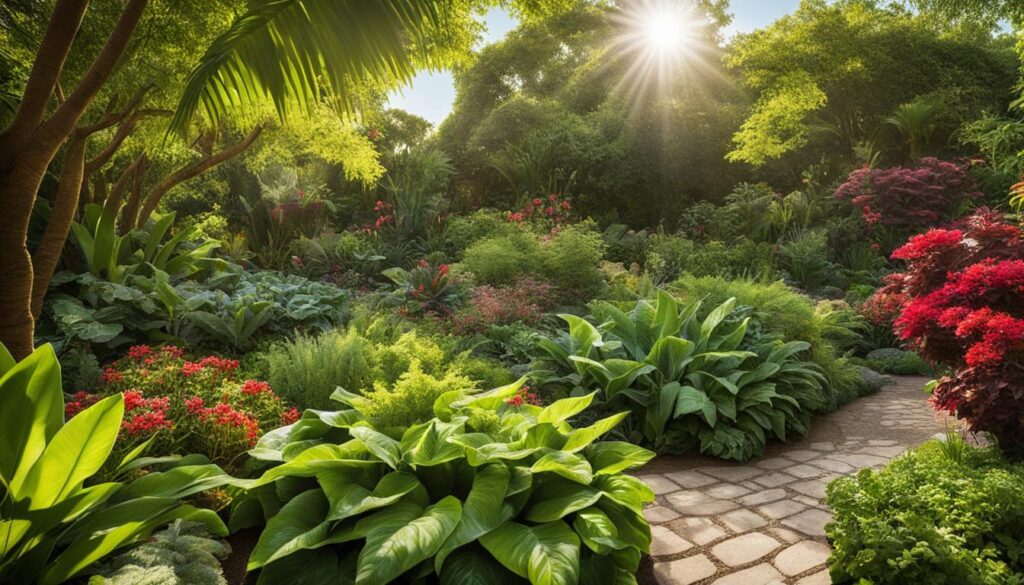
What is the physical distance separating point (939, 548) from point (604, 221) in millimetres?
11354

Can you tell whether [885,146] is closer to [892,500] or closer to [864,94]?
[864,94]

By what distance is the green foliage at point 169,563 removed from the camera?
1.72m

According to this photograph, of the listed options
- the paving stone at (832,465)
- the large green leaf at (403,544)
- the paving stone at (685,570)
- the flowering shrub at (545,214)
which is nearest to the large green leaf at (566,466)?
the large green leaf at (403,544)

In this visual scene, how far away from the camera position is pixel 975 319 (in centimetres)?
317

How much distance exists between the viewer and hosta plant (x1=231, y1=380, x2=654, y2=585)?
6.36 feet

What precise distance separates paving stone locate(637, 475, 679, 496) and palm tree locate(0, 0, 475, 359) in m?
2.56

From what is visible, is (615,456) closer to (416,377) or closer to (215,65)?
(416,377)

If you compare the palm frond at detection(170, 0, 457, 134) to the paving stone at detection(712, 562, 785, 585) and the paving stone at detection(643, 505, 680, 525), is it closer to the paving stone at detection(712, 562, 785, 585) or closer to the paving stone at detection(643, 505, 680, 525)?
the paving stone at detection(643, 505, 680, 525)

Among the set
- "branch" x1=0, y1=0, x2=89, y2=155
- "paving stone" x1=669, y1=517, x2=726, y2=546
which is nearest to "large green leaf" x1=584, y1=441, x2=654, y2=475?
"paving stone" x1=669, y1=517, x2=726, y2=546

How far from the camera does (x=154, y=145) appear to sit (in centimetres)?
609

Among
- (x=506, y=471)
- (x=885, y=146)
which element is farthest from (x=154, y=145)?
(x=885, y=146)

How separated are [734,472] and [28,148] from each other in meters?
3.96

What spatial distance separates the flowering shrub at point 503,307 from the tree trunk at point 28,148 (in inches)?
153

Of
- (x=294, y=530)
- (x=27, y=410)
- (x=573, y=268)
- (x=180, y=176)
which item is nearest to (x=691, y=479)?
(x=294, y=530)
